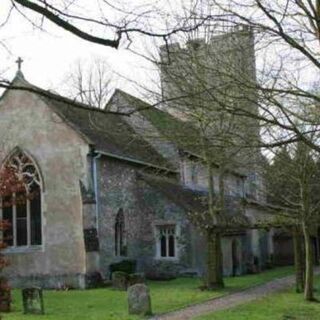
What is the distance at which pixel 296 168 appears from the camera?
18578 mm

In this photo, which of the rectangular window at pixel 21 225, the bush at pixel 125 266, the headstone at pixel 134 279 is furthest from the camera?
the rectangular window at pixel 21 225

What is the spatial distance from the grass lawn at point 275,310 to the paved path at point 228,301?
1.86ft

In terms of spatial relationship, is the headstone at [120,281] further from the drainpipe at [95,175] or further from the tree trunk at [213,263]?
the drainpipe at [95,175]

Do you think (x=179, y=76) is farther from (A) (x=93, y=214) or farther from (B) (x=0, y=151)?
(B) (x=0, y=151)

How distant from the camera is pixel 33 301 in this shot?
18.1 meters

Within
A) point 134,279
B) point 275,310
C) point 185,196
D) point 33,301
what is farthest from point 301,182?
point 185,196

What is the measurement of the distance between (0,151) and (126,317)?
50.9 feet

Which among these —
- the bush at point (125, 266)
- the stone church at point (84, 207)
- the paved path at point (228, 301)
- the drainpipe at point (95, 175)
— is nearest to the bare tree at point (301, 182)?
the paved path at point (228, 301)

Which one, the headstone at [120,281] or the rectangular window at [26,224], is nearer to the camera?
the headstone at [120,281]

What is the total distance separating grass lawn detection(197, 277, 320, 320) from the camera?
16.3 m

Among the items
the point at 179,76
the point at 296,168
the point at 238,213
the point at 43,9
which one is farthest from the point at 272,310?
the point at 238,213

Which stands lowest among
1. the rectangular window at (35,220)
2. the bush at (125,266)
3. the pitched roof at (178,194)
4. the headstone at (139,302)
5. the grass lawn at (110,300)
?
the grass lawn at (110,300)

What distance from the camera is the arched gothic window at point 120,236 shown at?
3062cm

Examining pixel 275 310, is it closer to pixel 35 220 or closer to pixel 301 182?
pixel 301 182
